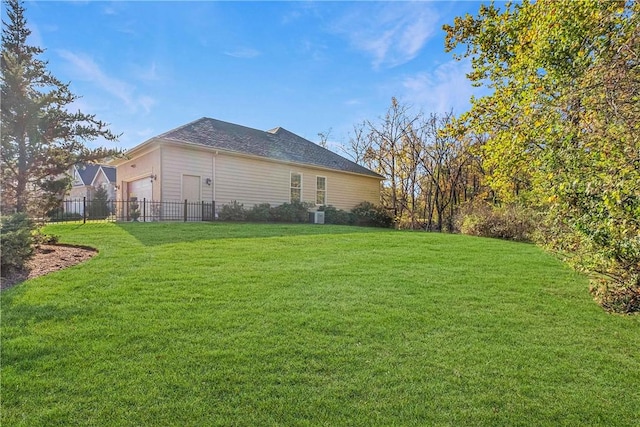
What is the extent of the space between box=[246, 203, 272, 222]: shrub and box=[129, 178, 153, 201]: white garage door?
13.2 ft

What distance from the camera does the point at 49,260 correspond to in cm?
562

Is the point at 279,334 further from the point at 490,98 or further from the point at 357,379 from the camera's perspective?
the point at 490,98

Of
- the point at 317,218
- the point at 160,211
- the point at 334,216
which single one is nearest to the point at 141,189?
the point at 160,211

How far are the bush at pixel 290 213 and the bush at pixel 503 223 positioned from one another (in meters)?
7.11

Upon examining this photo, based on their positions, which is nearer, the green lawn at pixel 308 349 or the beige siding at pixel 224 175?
the green lawn at pixel 308 349

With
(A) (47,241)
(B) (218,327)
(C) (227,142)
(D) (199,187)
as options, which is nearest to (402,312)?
(B) (218,327)

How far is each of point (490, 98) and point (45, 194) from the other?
950cm

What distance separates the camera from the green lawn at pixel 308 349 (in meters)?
2.15

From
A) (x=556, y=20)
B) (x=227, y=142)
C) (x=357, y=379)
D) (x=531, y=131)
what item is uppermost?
(x=227, y=142)

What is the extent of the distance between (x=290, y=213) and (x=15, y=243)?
10.6 metres

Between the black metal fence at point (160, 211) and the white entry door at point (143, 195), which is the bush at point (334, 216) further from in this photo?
the white entry door at point (143, 195)

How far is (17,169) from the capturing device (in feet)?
22.9

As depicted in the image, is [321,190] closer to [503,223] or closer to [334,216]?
[334,216]

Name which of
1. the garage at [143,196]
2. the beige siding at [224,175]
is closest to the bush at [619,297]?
the beige siding at [224,175]
